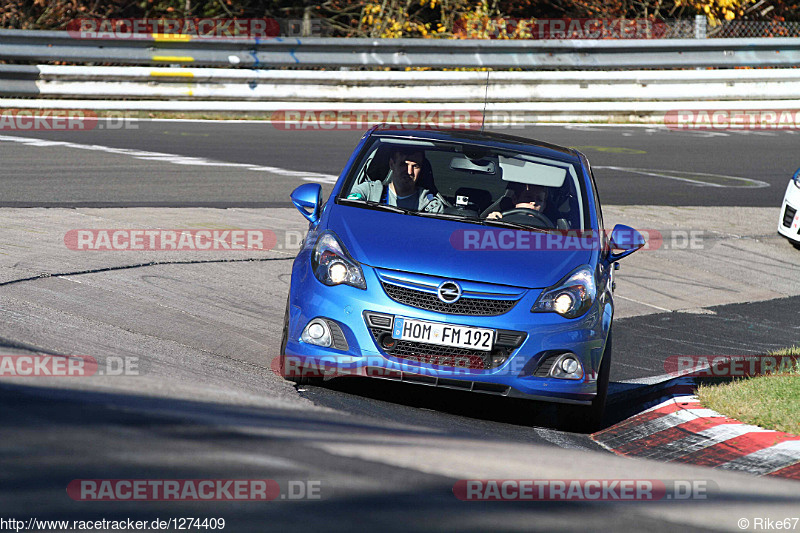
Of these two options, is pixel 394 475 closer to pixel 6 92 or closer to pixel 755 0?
pixel 6 92

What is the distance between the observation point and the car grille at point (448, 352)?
221 inches

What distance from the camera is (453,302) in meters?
5.61

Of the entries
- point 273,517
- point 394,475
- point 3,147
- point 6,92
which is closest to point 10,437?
point 273,517

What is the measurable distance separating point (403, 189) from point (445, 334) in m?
1.57

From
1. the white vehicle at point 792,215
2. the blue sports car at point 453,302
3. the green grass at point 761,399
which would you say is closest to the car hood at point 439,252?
the blue sports car at point 453,302

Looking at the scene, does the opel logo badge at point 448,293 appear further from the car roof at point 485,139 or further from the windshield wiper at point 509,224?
the car roof at point 485,139

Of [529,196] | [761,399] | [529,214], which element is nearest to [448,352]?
[529,214]

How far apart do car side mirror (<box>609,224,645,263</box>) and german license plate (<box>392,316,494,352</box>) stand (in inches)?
52.7

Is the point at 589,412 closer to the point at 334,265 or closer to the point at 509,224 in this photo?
the point at 509,224

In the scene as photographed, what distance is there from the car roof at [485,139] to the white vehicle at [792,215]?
581 centimetres

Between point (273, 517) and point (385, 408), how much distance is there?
2.71 metres

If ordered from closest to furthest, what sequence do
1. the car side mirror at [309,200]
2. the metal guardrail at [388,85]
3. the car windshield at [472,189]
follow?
the car side mirror at [309,200], the car windshield at [472,189], the metal guardrail at [388,85]

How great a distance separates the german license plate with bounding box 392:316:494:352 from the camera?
18.3ft

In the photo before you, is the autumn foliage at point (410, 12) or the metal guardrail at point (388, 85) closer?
the metal guardrail at point (388, 85)
